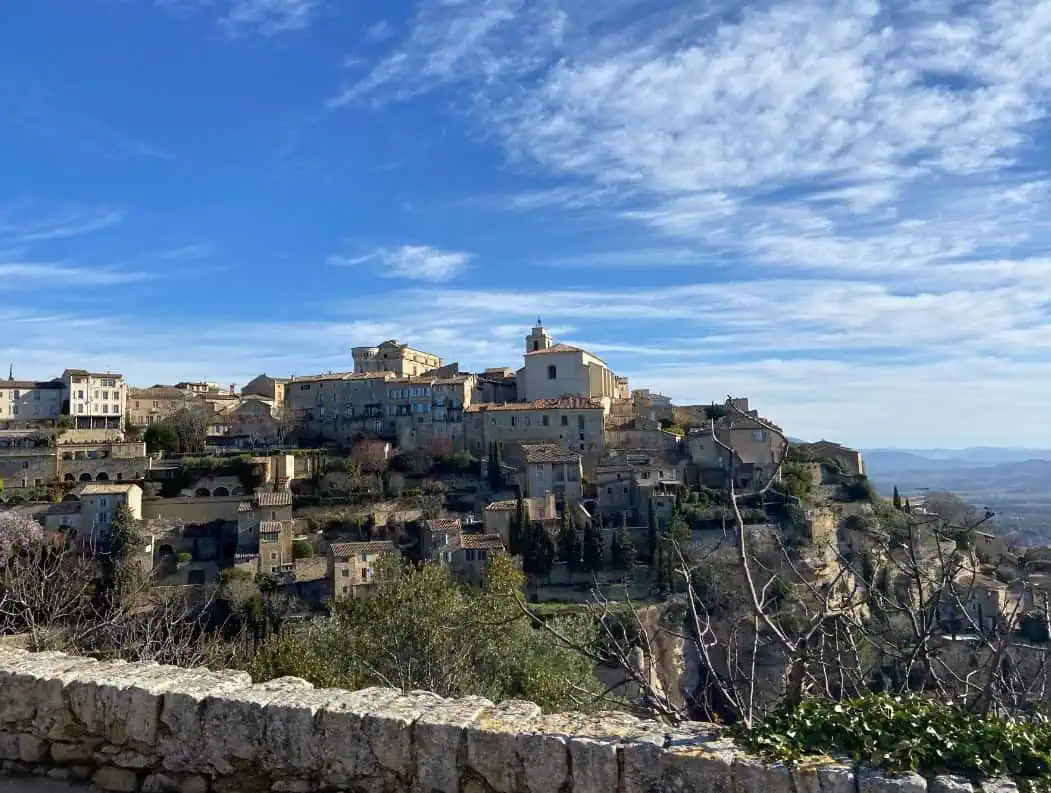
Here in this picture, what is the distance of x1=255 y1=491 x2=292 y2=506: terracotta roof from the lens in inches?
1727

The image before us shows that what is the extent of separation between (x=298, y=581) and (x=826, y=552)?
2862 centimetres

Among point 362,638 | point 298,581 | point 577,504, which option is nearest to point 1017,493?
point 577,504

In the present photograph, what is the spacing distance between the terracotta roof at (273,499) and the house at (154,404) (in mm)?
22002

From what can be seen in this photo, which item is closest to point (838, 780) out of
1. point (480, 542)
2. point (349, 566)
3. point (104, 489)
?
point (349, 566)

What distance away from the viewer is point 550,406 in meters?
53.6

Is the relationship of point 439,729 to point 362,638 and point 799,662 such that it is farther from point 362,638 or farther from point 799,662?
point 362,638

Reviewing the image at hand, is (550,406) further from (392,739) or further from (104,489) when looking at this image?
(392,739)

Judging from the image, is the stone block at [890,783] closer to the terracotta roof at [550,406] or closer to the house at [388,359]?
the terracotta roof at [550,406]

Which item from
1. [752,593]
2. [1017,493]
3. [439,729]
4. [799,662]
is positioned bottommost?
[1017,493]

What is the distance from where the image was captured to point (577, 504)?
44.9 meters

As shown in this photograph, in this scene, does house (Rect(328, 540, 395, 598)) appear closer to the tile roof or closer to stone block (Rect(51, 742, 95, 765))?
the tile roof

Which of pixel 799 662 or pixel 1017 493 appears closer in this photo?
pixel 799 662

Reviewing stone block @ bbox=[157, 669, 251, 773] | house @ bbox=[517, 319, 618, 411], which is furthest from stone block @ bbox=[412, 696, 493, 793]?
house @ bbox=[517, 319, 618, 411]

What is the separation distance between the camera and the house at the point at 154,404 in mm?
62500
